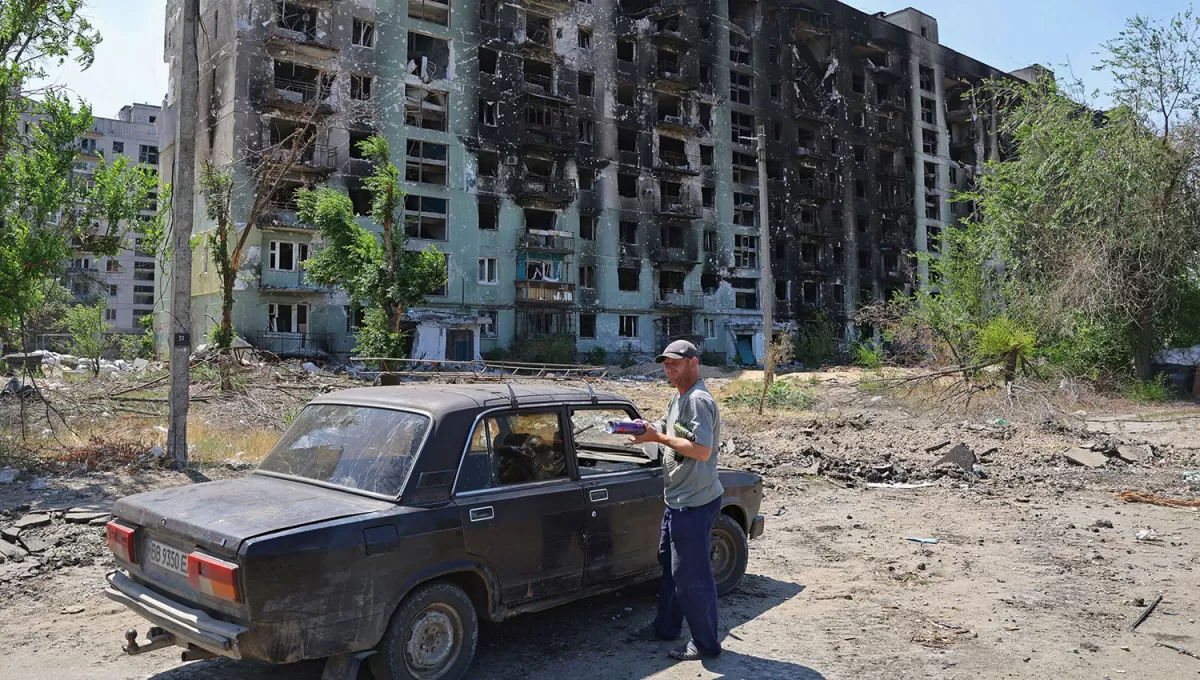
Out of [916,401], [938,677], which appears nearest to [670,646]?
[938,677]

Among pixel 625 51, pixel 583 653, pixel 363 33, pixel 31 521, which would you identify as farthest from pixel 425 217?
pixel 583 653

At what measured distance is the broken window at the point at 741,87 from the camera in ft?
172

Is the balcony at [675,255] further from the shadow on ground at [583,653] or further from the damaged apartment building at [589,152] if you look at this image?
the shadow on ground at [583,653]

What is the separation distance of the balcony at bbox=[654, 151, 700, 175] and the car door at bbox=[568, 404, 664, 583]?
43.1 metres

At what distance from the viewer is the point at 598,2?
151ft

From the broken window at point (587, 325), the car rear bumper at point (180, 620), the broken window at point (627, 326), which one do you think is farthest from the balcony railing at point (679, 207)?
the car rear bumper at point (180, 620)

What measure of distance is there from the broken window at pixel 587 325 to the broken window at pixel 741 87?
19.3 meters

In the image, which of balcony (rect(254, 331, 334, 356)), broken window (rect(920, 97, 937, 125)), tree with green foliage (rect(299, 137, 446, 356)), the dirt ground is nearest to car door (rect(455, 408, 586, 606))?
the dirt ground

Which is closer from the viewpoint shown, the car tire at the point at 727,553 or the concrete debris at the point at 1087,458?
the car tire at the point at 727,553

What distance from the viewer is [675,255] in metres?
47.3

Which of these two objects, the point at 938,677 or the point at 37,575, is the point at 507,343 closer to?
the point at 37,575

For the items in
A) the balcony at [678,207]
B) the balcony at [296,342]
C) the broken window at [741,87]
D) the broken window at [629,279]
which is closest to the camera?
the balcony at [296,342]

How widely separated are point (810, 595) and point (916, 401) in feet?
50.7

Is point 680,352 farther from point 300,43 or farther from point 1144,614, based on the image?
point 300,43
